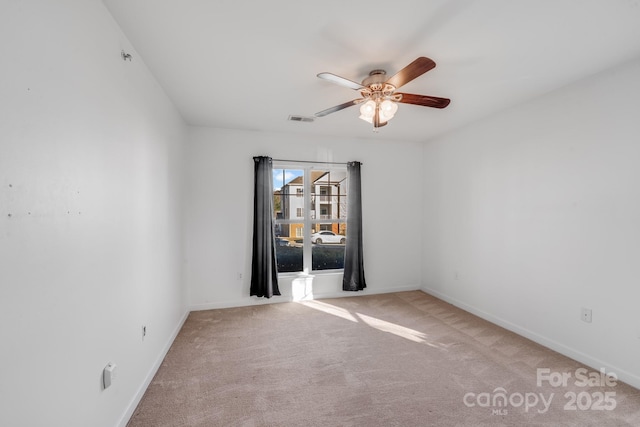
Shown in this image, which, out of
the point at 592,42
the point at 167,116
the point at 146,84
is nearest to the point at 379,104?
the point at 592,42

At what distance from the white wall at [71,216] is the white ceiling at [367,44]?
14.4 inches

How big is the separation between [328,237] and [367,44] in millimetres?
2958

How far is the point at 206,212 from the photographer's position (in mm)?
3703

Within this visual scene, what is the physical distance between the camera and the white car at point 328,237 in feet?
14.2

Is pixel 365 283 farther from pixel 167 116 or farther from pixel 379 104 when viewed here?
pixel 167 116

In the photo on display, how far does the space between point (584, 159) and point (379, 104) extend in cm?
189

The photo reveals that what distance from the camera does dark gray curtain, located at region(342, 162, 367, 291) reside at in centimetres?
418

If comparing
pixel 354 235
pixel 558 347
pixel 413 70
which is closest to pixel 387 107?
pixel 413 70

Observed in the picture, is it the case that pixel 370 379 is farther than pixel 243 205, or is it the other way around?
pixel 243 205

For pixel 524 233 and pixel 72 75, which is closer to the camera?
pixel 72 75

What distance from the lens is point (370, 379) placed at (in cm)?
221

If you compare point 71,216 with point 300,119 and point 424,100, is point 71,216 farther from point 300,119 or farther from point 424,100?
point 300,119

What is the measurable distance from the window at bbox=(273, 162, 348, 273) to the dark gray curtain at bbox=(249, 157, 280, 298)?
275 millimetres

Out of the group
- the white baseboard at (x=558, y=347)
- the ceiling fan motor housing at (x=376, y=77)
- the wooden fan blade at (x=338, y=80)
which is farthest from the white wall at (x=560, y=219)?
the wooden fan blade at (x=338, y=80)
